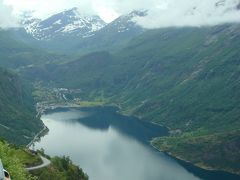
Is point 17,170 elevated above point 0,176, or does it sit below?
above

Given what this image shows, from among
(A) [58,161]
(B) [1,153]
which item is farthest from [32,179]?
(A) [58,161]

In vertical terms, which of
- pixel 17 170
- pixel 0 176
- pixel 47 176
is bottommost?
pixel 0 176

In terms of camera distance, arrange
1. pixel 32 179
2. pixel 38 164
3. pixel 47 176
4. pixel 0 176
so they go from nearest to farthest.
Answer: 1. pixel 0 176
2. pixel 32 179
3. pixel 47 176
4. pixel 38 164

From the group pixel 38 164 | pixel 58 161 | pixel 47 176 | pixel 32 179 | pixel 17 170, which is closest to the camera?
pixel 17 170

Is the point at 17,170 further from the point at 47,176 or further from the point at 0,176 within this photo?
the point at 47,176

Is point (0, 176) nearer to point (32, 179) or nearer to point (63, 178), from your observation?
point (32, 179)

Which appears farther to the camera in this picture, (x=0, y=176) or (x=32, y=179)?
(x=32, y=179)
